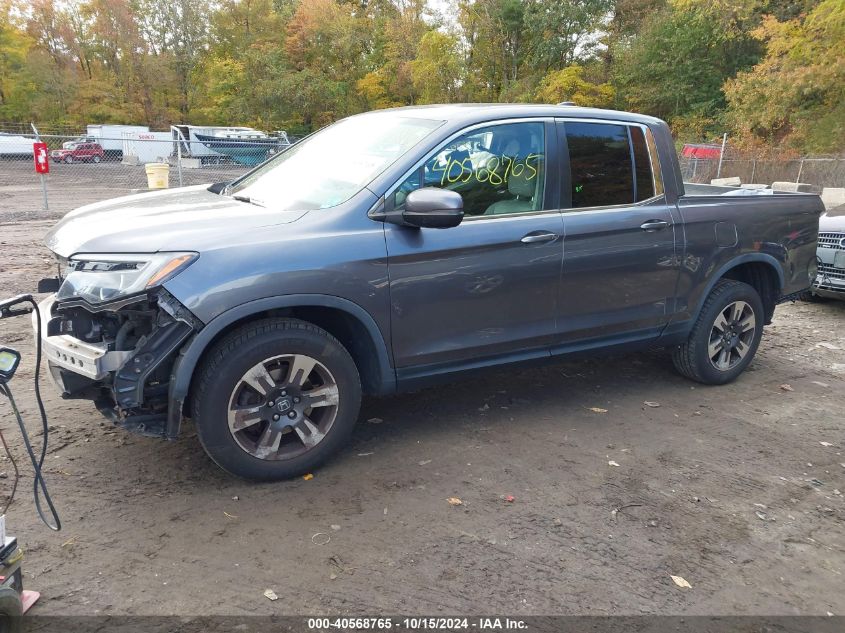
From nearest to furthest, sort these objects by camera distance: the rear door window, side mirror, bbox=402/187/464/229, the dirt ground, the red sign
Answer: the dirt ground → side mirror, bbox=402/187/464/229 → the rear door window → the red sign

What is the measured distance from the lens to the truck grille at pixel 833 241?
750 centimetres

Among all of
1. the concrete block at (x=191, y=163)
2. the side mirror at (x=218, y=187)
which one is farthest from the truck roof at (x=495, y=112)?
the concrete block at (x=191, y=163)

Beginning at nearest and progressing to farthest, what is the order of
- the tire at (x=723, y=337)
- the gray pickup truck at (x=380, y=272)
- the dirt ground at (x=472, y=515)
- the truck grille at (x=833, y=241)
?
the dirt ground at (x=472, y=515) → the gray pickup truck at (x=380, y=272) → the tire at (x=723, y=337) → the truck grille at (x=833, y=241)

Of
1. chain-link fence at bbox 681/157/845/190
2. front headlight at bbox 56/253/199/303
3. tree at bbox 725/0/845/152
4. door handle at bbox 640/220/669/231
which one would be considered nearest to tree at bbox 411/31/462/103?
tree at bbox 725/0/845/152

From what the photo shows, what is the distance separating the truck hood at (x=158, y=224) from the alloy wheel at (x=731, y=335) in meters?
3.27

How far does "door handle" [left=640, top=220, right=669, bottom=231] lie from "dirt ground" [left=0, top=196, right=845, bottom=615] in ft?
4.09

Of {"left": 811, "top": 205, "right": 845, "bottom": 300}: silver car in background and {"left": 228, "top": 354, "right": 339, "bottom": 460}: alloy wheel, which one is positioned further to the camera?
{"left": 811, "top": 205, "right": 845, "bottom": 300}: silver car in background

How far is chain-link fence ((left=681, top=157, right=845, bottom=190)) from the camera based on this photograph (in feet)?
67.7

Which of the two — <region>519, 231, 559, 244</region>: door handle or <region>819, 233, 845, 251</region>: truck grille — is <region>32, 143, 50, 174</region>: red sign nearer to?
<region>519, 231, 559, 244</region>: door handle

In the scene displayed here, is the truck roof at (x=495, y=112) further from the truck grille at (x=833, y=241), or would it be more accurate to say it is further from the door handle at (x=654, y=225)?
the truck grille at (x=833, y=241)

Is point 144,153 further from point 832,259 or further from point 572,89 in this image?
point 572,89

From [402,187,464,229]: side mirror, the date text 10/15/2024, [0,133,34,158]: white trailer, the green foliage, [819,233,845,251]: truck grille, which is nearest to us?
the date text 10/15/2024

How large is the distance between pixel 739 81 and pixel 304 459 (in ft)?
106

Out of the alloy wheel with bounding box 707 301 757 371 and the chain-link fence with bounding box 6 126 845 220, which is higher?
the chain-link fence with bounding box 6 126 845 220
